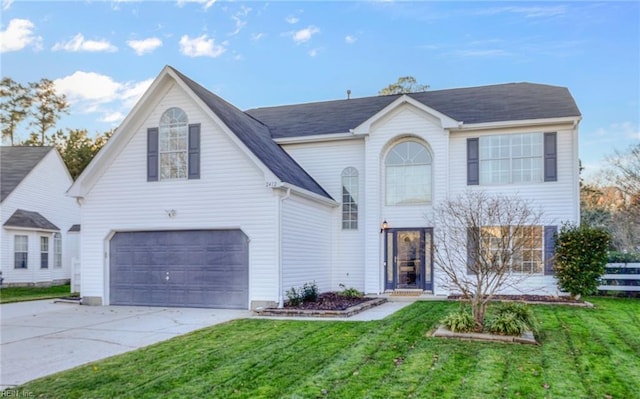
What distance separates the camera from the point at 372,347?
777cm

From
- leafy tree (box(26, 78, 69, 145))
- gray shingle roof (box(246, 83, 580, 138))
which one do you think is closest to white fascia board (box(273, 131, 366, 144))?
gray shingle roof (box(246, 83, 580, 138))

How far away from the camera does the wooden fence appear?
1513 cm

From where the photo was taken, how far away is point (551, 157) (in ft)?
48.8

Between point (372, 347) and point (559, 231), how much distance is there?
9.38 m

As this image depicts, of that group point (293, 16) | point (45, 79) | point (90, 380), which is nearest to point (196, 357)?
point (90, 380)

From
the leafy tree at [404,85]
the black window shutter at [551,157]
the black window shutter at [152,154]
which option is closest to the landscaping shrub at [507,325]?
the black window shutter at [551,157]

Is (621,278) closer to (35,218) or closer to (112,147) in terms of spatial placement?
(112,147)

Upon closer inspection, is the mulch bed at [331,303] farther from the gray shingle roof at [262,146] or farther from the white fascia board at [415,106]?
the white fascia board at [415,106]

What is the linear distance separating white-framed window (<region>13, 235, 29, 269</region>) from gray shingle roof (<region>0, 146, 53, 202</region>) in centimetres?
206

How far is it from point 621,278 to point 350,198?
29.0ft

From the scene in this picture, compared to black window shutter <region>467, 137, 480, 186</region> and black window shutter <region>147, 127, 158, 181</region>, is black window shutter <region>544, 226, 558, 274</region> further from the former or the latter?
black window shutter <region>147, 127, 158, 181</region>

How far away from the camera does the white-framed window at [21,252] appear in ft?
74.0

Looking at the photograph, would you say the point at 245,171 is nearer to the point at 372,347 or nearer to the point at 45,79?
the point at 372,347

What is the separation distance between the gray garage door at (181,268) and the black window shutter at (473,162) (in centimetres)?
742
